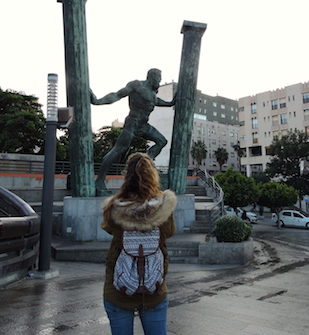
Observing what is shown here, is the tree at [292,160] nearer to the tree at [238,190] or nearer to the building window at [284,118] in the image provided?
the tree at [238,190]

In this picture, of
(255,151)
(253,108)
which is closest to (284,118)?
(253,108)

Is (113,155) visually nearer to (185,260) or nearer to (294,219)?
(185,260)

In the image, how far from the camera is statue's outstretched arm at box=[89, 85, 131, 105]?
39.4ft

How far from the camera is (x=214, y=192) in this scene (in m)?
21.5

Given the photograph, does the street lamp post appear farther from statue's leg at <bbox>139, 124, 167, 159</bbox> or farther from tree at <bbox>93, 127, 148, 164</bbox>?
tree at <bbox>93, 127, 148, 164</bbox>

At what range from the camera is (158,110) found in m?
72.1

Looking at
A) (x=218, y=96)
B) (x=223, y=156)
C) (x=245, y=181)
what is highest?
(x=218, y=96)

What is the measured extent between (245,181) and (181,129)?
1736cm

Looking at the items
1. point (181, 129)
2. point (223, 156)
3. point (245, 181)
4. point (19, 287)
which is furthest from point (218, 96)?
point (19, 287)

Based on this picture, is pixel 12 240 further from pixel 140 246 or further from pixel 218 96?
pixel 218 96

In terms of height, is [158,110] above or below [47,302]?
above

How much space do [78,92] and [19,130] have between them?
2124 cm

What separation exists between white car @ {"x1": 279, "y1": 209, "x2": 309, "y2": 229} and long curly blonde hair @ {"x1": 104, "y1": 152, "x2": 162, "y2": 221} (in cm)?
2950

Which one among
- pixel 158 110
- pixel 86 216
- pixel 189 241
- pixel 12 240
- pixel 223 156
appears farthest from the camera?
pixel 223 156
